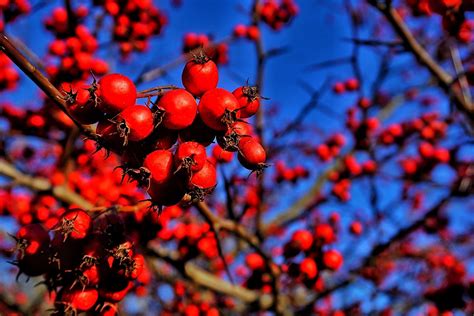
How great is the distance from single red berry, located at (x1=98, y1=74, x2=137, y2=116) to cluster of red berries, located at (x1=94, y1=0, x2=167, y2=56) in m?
3.12

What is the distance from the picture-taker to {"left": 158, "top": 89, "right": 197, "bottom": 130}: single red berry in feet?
4.08

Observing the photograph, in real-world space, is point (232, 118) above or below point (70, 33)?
below

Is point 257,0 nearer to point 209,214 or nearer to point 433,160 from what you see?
point 433,160

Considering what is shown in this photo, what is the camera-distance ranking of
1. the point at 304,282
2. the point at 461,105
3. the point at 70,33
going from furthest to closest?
the point at 70,33
the point at 461,105
the point at 304,282

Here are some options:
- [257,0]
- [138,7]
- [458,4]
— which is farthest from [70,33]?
[458,4]

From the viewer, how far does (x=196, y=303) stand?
3.61 m

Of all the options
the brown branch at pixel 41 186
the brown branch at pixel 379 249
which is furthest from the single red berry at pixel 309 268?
the brown branch at pixel 41 186

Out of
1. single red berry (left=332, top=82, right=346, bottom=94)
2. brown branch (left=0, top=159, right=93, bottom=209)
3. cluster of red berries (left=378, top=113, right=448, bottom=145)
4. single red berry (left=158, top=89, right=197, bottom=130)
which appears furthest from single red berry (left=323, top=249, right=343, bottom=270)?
single red berry (left=332, top=82, right=346, bottom=94)

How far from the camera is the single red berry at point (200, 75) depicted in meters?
1.33

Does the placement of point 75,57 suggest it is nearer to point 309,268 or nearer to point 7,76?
point 7,76

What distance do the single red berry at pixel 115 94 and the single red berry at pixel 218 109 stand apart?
237 mm

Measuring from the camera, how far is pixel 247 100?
1.36m

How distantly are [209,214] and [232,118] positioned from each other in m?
0.76

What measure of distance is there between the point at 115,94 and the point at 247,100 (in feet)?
1.43
